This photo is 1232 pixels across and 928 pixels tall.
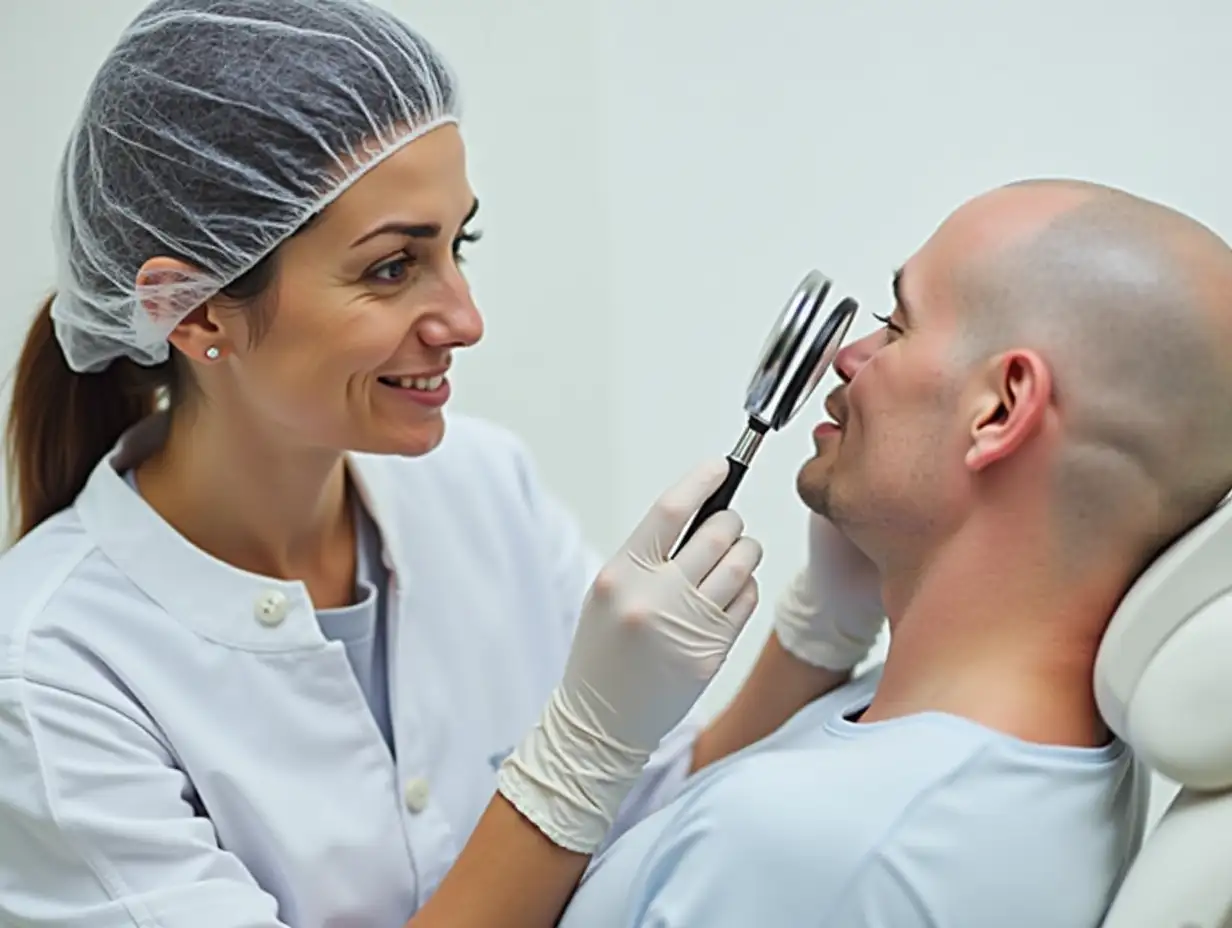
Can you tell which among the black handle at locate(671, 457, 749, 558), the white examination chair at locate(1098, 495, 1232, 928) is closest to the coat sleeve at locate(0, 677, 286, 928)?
the black handle at locate(671, 457, 749, 558)

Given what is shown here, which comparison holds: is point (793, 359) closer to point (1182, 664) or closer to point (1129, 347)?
point (1129, 347)

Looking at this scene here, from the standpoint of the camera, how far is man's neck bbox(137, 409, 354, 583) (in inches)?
50.9

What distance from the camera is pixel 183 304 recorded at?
3.98 ft

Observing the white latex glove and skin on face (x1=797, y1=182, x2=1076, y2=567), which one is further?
the white latex glove

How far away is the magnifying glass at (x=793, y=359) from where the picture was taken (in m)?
1.16

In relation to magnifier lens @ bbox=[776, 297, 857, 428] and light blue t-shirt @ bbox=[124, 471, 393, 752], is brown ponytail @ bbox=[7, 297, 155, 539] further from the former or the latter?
magnifier lens @ bbox=[776, 297, 857, 428]

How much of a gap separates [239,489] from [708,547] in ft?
1.44

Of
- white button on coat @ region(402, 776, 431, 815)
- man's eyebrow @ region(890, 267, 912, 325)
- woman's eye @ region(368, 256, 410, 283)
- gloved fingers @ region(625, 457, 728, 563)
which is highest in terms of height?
man's eyebrow @ region(890, 267, 912, 325)

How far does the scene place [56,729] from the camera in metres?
1.13

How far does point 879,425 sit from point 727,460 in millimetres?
148

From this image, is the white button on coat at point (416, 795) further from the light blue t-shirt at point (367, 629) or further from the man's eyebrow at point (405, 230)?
the man's eyebrow at point (405, 230)

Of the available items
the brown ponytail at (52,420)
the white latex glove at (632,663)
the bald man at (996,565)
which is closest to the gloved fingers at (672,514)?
the white latex glove at (632,663)

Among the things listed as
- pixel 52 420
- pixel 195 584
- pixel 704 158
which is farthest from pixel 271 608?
pixel 704 158

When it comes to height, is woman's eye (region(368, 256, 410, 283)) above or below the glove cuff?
above
